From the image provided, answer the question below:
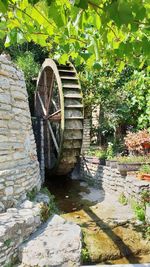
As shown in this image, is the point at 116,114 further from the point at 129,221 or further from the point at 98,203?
the point at 129,221

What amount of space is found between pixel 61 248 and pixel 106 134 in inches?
300

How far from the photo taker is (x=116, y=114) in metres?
10.2

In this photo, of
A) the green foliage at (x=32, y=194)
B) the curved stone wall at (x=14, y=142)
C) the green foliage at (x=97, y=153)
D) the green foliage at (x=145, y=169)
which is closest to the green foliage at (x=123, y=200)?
the green foliage at (x=145, y=169)

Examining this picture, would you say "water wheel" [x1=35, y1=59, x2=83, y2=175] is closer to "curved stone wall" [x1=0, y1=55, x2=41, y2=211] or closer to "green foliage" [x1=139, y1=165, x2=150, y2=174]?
"green foliage" [x1=139, y1=165, x2=150, y2=174]

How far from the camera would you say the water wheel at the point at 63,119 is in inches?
331

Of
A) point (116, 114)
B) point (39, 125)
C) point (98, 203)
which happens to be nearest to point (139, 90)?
point (116, 114)

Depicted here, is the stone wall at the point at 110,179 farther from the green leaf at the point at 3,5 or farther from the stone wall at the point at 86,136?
the green leaf at the point at 3,5

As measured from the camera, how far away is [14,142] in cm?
514

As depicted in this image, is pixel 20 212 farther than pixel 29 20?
Yes

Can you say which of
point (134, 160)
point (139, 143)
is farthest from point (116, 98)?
point (134, 160)

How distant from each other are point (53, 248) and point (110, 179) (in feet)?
14.0

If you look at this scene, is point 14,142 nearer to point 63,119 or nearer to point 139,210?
point 139,210

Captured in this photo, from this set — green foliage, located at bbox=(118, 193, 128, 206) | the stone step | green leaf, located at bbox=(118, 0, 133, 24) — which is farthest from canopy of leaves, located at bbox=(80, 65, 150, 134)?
green leaf, located at bbox=(118, 0, 133, 24)

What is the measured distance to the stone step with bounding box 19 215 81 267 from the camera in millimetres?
3676
